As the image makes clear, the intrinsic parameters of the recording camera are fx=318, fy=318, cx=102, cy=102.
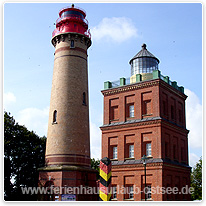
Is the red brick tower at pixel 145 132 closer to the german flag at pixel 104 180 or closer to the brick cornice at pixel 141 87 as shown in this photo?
the brick cornice at pixel 141 87

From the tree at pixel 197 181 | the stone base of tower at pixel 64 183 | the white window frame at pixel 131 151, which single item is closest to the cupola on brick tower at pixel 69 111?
the stone base of tower at pixel 64 183

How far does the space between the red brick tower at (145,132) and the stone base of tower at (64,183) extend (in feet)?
13.0

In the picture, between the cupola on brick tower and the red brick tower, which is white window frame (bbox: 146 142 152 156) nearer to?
the red brick tower

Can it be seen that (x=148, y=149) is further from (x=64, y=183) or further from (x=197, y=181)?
(x=197, y=181)

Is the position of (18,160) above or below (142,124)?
below

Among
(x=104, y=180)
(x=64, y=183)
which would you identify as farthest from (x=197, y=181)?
(x=104, y=180)

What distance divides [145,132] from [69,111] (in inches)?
364

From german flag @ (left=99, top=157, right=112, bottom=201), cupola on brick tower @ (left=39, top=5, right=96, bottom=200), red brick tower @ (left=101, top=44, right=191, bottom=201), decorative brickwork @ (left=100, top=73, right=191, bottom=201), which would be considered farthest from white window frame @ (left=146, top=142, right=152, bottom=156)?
german flag @ (left=99, top=157, right=112, bottom=201)

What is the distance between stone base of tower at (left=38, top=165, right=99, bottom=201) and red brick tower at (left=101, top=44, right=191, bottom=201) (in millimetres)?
3974

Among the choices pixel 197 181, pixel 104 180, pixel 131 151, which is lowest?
pixel 197 181

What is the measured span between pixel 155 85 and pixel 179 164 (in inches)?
405

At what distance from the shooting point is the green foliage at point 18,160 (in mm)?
40469

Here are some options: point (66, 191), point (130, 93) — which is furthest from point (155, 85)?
point (66, 191)

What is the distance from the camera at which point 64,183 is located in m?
34.9
